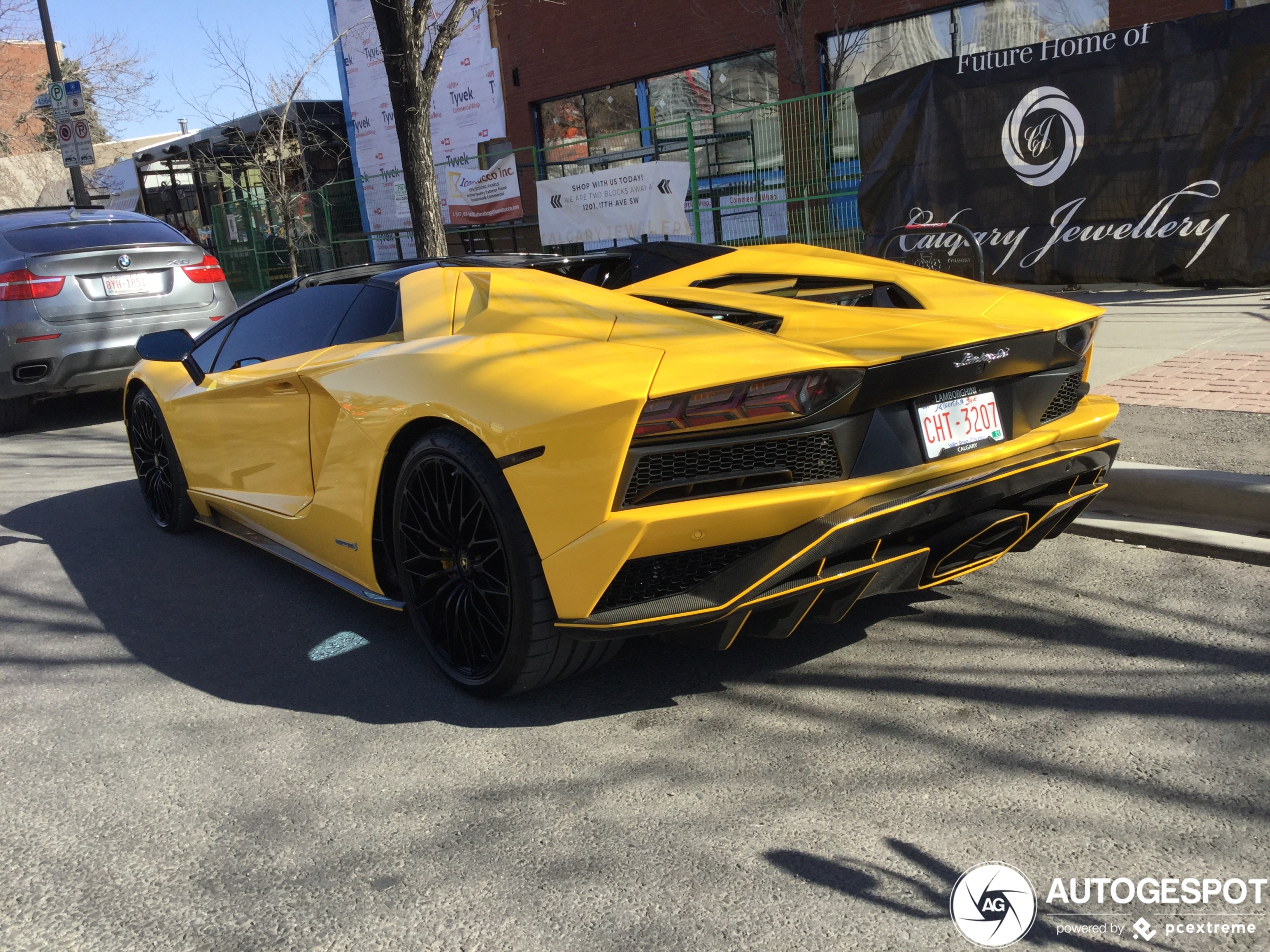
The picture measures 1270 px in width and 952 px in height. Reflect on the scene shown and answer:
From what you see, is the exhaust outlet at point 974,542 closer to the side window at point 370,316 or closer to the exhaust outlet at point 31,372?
the side window at point 370,316

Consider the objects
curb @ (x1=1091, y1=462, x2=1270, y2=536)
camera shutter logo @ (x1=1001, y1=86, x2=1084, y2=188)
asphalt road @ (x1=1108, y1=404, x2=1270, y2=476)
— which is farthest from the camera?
camera shutter logo @ (x1=1001, y1=86, x2=1084, y2=188)

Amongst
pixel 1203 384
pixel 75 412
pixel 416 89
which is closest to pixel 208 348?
pixel 416 89

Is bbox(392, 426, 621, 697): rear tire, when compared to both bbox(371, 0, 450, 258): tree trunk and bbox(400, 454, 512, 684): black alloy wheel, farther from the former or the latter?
bbox(371, 0, 450, 258): tree trunk

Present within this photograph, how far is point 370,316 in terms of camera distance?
3.84m

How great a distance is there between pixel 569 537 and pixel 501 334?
77 cm

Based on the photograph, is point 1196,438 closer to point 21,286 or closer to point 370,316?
point 370,316

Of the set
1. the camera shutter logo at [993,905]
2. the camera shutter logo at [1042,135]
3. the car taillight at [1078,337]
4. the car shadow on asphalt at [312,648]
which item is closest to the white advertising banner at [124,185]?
the camera shutter logo at [1042,135]

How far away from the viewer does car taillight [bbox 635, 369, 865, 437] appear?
2.60 metres

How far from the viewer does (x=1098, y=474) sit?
3.32m

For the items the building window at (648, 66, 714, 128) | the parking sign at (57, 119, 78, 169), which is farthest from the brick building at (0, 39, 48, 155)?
the building window at (648, 66, 714, 128)

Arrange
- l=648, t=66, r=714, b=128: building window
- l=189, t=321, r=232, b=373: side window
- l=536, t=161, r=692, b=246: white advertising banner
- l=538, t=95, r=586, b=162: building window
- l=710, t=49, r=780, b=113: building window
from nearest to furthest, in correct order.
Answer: l=189, t=321, r=232, b=373: side window
l=536, t=161, r=692, b=246: white advertising banner
l=710, t=49, r=780, b=113: building window
l=648, t=66, r=714, b=128: building window
l=538, t=95, r=586, b=162: building window

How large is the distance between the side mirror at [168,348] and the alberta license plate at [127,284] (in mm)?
4087

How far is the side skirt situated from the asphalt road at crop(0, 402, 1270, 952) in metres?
0.22

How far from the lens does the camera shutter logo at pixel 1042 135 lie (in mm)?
9719
